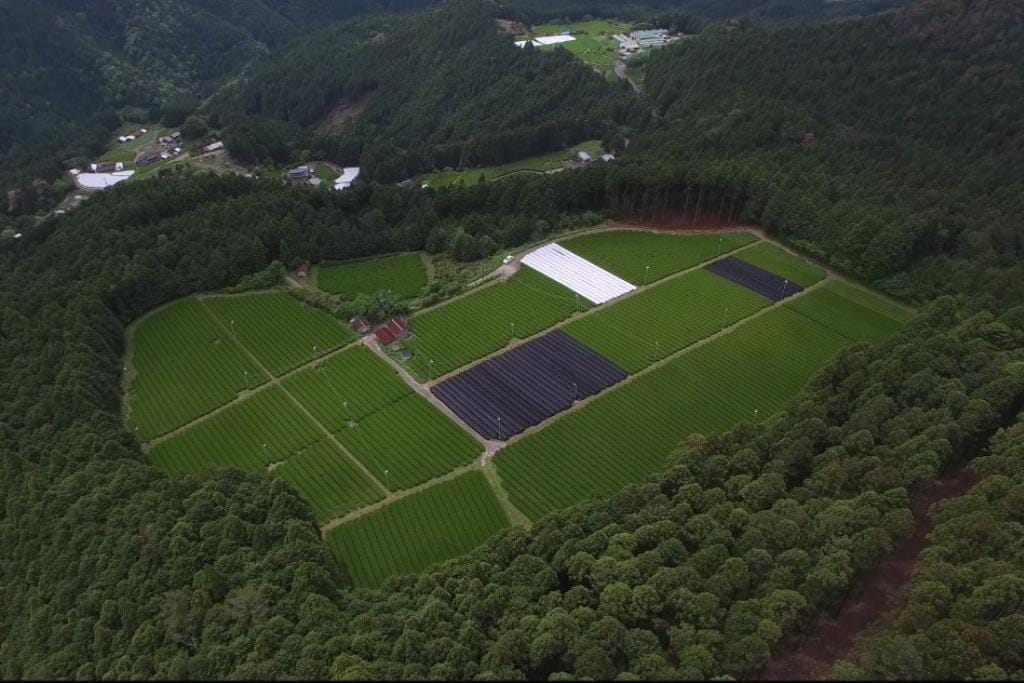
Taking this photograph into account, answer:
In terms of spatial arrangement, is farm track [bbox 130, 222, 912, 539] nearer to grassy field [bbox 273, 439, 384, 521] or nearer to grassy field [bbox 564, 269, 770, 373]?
grassy field [bbox 273, 439, 384, 521]

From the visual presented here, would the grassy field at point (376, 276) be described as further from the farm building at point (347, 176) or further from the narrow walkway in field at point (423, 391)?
the farm building at point (347, 176)

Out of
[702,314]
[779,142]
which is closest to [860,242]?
[702,314]

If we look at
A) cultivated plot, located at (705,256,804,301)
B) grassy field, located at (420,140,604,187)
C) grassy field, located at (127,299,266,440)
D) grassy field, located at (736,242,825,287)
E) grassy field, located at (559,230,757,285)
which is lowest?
grassy field, located at (420,140,604,187)

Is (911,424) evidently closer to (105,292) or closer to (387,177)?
(105,292)

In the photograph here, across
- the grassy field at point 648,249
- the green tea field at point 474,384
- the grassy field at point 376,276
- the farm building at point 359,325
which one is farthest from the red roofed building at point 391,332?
the grassy field at point 648,249

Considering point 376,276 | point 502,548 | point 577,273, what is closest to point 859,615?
point 502,548

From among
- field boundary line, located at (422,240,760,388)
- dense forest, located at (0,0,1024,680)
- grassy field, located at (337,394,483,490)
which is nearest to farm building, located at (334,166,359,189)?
dense forest, located at (0,0,1024,680)

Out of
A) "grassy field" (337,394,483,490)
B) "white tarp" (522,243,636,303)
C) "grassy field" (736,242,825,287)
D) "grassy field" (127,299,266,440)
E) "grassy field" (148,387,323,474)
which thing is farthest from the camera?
"grassy field" (736,242,825,287)
